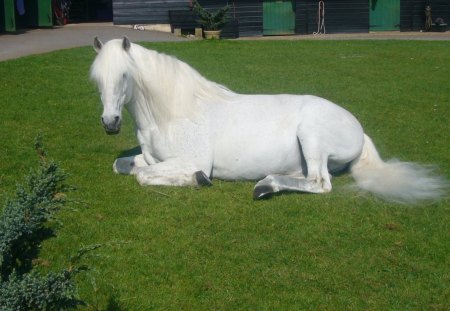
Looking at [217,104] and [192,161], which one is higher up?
[217,104]

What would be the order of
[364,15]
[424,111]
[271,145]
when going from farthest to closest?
[364,15], [424,111], [271,145]

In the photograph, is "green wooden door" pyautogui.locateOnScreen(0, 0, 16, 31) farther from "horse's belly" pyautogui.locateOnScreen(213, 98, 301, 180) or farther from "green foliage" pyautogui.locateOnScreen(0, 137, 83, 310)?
"green foliage" pyautogui.locateOnScreen(0, 137, 83, 310)

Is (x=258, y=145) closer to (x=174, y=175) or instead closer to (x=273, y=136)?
(x=273, y=136)

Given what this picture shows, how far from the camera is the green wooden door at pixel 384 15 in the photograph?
35.5 metres

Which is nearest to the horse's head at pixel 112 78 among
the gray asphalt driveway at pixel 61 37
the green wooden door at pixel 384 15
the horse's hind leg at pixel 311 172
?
the horse's hind leg at pixel 311 172

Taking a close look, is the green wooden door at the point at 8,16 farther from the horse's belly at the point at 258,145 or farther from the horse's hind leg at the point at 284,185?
the horse's hind leg at the point at 284,185

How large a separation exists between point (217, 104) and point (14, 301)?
16.5 feet

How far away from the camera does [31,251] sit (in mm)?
3990

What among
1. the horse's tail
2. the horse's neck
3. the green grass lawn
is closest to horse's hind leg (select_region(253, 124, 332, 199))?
the green grass lawn

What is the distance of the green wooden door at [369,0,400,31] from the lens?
116ft

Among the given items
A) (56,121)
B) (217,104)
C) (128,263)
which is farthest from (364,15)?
(128,263)

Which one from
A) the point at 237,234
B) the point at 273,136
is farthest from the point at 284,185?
the point at 237,234

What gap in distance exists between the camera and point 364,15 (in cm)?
3544

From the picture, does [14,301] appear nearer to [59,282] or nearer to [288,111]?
[59,282]
